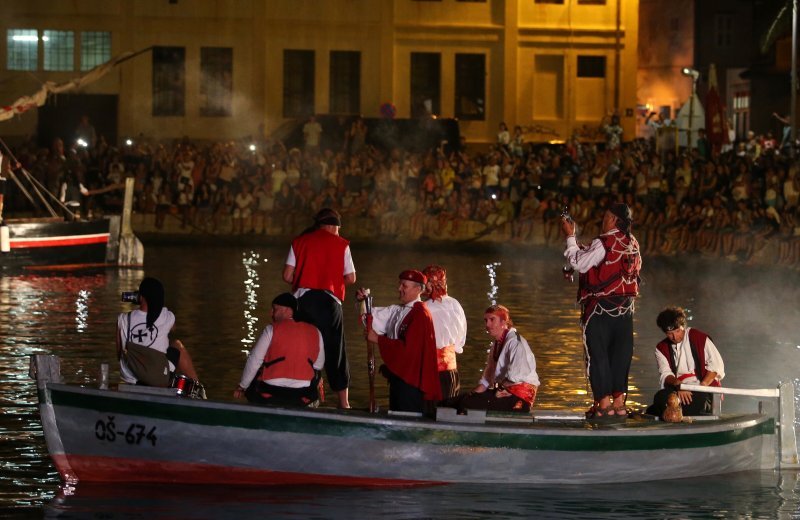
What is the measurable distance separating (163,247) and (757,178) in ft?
43.7

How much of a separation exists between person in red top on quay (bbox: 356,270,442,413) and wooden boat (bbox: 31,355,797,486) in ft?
1.34

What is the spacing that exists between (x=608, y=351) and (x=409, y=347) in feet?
6.01

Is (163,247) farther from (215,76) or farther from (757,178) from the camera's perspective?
(215,76)

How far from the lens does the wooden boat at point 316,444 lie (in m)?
12.5

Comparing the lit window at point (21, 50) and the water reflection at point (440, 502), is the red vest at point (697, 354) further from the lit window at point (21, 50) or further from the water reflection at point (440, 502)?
the lit window at point (21, 50)

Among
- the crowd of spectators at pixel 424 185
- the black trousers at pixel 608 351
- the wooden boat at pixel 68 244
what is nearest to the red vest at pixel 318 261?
the black trousers at pixel 608 351

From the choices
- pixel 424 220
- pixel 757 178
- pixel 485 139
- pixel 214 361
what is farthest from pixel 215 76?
pixel 214 361

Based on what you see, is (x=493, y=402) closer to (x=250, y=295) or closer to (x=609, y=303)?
A: (x=609, y=303)

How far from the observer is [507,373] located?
13.5 m

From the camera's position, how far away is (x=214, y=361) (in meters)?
19.2

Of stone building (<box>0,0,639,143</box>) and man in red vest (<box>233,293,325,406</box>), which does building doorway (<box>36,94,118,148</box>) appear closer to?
stone building (<box>0,0,639,143</box>)

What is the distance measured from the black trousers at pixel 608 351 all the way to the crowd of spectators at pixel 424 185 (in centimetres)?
2235

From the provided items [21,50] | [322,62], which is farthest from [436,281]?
[21,50]

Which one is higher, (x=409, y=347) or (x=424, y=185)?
(x=424, y=185)
